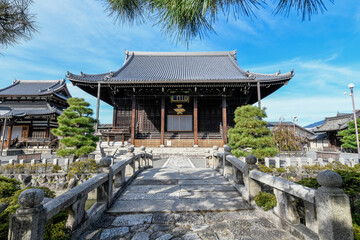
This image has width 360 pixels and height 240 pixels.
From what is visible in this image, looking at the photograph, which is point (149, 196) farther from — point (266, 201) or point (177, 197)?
point (266, 201)

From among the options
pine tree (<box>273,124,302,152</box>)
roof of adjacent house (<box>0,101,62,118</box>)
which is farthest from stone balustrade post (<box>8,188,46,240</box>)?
roof of adjacent house (<box>0,101,62,118</box>)

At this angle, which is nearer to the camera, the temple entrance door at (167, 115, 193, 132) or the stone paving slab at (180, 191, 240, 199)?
the stone paving slab at (180, 191, 240, 199)

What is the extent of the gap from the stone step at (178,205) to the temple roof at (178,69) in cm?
1028

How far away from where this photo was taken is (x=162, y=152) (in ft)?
40.5

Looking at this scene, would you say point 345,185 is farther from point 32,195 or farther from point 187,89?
point 187,89

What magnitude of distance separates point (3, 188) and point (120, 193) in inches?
97.8

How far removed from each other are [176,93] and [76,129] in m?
7.97

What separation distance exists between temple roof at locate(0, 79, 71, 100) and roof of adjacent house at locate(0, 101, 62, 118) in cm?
109

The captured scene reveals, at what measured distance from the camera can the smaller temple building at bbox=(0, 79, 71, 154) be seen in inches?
642

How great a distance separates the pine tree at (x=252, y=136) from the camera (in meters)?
7.87

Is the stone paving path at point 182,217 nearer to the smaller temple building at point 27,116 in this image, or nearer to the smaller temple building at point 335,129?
the smaller temple building at point 27,116

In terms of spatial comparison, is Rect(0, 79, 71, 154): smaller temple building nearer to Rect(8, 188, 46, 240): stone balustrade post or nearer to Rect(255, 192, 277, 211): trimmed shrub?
Rect(8, 188, 46, 240): stone balustrade post

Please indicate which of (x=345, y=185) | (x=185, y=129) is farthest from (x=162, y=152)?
(x=345, y=185)

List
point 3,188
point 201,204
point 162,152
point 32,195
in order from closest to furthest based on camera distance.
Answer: point 32,195, point 201,204, point 3,188, point 162,152
